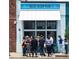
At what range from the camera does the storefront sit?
23.7 meters

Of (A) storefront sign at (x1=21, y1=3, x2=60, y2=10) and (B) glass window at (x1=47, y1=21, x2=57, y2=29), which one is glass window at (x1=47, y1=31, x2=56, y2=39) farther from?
(A) storefront sign at (x1=21, y1=3, x2=60, y2=10)

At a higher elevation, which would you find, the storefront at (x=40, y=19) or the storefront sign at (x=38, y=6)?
the storefront sign at (x=38, y=6)

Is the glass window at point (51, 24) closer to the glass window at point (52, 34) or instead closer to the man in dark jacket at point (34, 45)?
the glass window at point (52, 34)

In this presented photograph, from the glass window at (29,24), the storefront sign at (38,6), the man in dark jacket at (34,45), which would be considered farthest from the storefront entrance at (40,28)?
the man in dark jacket at (34,45)

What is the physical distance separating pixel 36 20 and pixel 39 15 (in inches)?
18.4

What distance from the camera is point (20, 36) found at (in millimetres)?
23797

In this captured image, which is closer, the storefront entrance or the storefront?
the storefront

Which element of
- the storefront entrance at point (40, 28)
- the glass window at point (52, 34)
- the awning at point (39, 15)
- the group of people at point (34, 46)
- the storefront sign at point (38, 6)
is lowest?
the group of people at point (34, 46)

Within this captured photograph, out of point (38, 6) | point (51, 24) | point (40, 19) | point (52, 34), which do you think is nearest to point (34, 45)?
point (40, 19)

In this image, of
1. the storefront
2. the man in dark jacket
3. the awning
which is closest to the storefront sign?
the storefront

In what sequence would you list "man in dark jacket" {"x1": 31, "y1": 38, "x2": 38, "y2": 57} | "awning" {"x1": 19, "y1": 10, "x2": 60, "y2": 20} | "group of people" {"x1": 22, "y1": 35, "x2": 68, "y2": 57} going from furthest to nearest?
"awning" {"x1": 19, "y1": 10, "x2": 60, "y2": 20}, "group of people" {"x1": 22, "y1": 35, "x2": 68, "y2": 57}, "man in dark jacket" {"x1": 31, "y1": 38, "x2": 38, "y2": 57}

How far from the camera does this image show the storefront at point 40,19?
23734 mm
